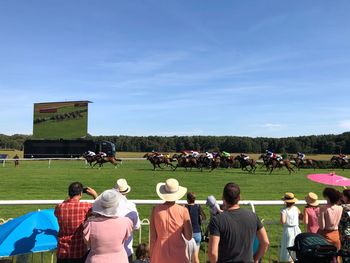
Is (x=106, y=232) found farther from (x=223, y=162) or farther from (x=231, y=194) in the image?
(x=223, y=162)

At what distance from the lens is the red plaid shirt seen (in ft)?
13.1

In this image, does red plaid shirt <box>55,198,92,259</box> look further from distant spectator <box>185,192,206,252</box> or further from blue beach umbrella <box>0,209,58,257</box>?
distant spectator <box>185,192,206,252</box>

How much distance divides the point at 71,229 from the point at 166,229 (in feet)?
3.12

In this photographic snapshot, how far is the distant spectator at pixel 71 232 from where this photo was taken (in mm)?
3998

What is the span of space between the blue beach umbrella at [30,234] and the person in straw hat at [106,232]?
0.71 meters

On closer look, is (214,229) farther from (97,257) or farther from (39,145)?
(39,145)

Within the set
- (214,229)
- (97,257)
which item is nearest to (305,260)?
(214,229)

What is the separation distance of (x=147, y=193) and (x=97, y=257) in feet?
38.6

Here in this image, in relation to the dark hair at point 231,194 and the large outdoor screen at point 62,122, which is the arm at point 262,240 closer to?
the dark hair at point 231,194

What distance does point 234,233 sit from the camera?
11.5 ft

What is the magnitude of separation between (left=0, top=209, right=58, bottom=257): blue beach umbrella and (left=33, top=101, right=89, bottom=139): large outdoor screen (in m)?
58.2

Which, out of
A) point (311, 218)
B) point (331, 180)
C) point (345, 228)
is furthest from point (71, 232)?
point (331, 180)

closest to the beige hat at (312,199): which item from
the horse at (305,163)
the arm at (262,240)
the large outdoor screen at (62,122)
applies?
the arm at (262,240)

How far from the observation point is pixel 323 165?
3659 centimetres
